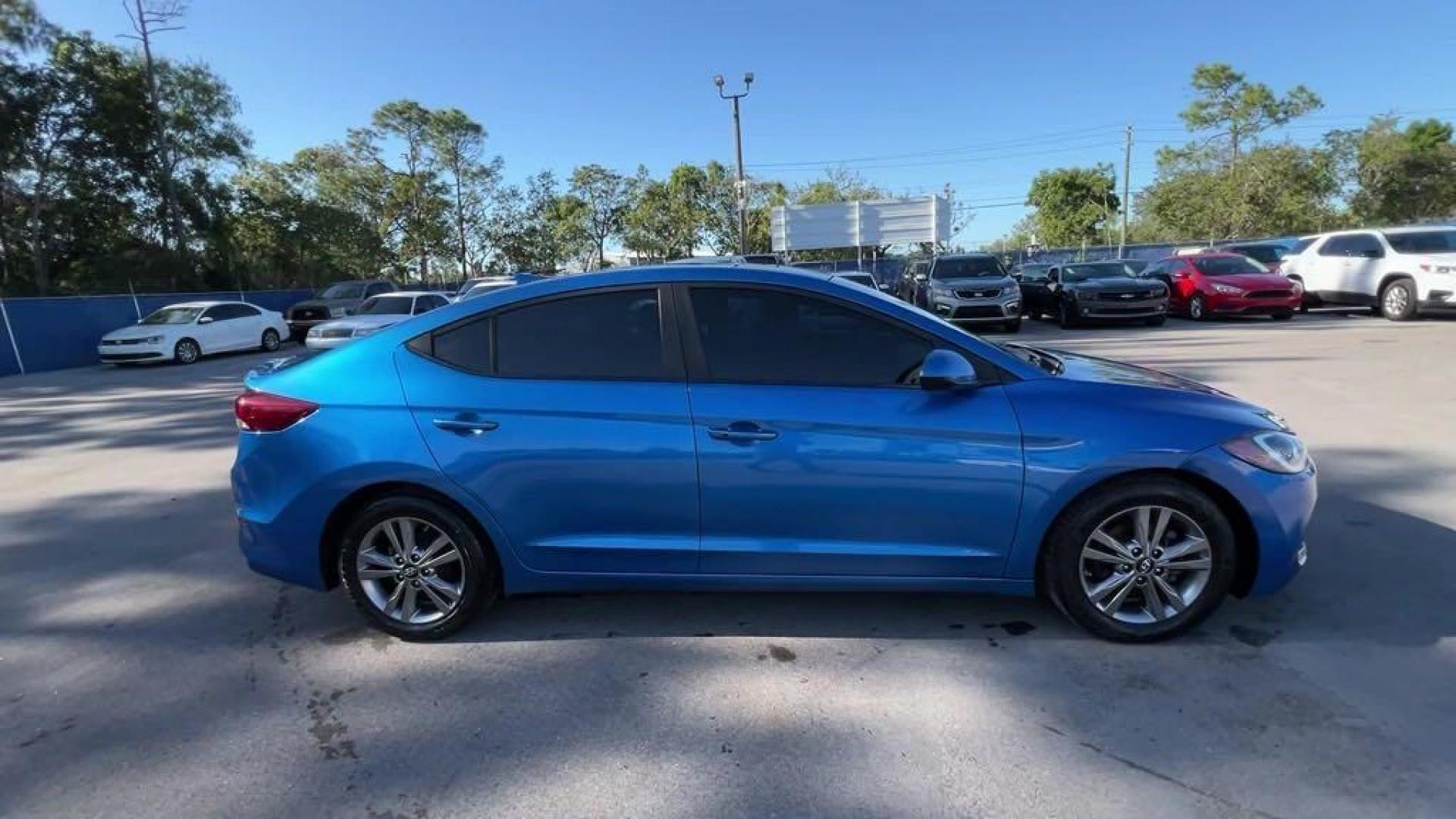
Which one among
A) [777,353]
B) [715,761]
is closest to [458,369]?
[777,353]

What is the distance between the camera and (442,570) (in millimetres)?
3342

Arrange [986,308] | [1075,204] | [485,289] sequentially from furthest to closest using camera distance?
[1075,204]
[986,308]
[485,289]

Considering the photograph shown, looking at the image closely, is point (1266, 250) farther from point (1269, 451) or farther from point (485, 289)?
point (485, 289)

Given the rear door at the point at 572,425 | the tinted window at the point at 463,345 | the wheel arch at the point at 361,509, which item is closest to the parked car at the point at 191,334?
the wheel arch at the point at 361,509

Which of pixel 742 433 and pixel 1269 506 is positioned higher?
pixel 742 433

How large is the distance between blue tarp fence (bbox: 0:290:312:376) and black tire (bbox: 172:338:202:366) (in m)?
3.35

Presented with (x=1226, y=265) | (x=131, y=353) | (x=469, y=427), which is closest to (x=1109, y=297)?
(x=1226, y=265)

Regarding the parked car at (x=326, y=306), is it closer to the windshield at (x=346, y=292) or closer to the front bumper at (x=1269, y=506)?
the windshield at (x=346, y=292)

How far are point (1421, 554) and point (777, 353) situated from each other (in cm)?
355

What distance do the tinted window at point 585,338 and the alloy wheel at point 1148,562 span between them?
1.94 metres

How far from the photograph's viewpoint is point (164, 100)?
1151 inches

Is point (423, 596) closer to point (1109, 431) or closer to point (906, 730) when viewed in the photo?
point (906, 730)

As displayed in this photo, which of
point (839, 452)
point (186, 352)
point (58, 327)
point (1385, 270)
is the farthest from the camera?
point (58, 327)

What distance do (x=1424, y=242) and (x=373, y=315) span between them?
20494 millimetres
